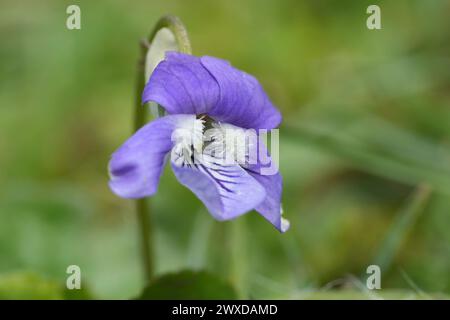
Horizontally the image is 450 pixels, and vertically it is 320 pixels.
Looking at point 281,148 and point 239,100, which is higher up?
point 239,100

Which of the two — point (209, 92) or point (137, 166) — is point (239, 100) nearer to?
point (209, 92)

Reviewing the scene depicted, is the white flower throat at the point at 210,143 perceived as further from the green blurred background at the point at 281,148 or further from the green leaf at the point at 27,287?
the green leaf at the point at 27,287

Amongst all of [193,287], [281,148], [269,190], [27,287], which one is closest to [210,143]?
[269,190]

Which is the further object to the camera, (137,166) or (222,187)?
(222,187)

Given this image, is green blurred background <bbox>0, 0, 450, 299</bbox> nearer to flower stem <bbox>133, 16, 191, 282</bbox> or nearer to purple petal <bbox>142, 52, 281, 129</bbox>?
flower stem <bbox>133, 16, 191, 282</bbox>

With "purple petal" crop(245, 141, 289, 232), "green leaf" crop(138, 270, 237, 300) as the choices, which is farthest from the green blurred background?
"purple petal" crop(245, 141, 289, 232)

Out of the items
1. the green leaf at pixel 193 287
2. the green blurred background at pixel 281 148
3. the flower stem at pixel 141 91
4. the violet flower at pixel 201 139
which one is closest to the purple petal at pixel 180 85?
the violet flower at pixel 201 139
